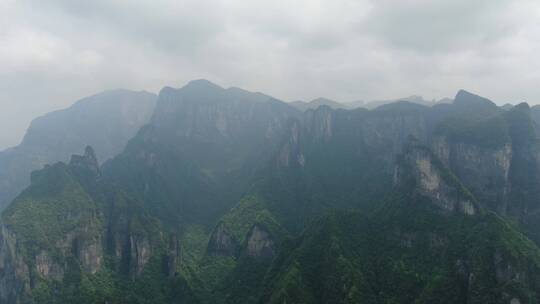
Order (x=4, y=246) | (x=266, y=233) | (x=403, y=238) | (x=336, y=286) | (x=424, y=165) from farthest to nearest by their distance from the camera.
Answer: (x=266, y=233) → (x=4, y=246) → (x=424, y=165) → (x=403, y=238) → (x=336, y=286)

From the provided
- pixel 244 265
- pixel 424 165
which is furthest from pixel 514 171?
pixel 244 265

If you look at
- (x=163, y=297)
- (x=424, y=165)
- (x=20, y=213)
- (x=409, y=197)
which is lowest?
(x=163, y=297)

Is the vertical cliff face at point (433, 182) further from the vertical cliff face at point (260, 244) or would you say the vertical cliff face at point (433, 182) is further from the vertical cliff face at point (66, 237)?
the vertical cliff face at point (66, 237)

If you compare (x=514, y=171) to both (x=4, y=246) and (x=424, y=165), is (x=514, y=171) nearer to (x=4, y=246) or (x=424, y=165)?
(x=424, y=165)

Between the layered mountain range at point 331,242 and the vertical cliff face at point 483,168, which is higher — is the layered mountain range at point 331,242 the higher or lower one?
the lower one

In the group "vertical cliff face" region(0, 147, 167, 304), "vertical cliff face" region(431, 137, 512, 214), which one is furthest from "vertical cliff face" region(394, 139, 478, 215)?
"vertical cliff face" region(0, 147, 167, 304)

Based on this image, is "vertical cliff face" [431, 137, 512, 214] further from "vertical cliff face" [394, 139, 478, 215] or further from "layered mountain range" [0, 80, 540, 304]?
"vertical cliff face" [394, 139, 478, 215]

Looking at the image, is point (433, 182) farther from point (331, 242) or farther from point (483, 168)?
point (483, 168)

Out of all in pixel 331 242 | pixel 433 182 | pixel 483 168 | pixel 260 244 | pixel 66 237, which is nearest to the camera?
pixel 331 242

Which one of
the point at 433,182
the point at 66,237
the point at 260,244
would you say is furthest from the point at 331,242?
the point at 66,237

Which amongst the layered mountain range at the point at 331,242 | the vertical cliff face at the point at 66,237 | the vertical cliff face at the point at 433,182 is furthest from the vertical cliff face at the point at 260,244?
the vertical cliff face at the point at 433,182

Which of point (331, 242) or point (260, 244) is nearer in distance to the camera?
point (331, 242)
